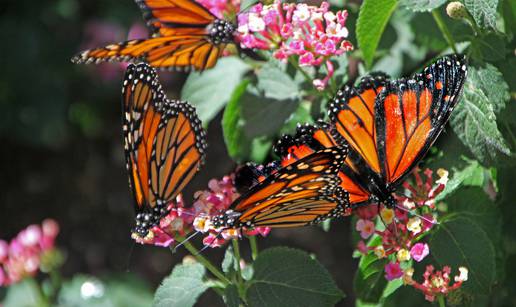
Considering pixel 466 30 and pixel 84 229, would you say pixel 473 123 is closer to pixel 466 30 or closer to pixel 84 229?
pixel 466 30

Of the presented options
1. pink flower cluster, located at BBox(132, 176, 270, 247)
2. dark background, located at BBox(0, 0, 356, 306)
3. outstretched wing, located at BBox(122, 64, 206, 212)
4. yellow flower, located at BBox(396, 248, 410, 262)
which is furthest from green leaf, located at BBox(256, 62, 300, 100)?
dark background, located at BBox(0, 0, 356, 306)

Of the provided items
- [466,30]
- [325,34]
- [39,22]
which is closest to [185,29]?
[325,34]

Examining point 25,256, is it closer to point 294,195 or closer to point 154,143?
point 154,143

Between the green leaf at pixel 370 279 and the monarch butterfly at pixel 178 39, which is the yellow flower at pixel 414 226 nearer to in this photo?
the green leaf at pixel 370 279

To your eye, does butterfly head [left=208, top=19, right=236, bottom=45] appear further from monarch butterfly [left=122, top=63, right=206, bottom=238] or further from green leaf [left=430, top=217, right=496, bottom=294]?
green leaf [left=430, top=217, right=496, bottom=294]

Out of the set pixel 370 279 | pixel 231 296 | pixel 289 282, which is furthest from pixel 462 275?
pixel 231 296

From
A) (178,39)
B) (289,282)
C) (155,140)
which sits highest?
(178,39)
